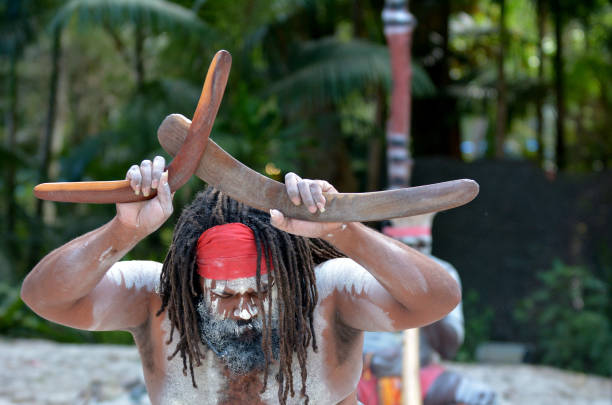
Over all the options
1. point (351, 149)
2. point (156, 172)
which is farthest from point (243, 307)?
point (351, 149)

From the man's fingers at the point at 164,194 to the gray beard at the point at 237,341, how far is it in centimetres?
45

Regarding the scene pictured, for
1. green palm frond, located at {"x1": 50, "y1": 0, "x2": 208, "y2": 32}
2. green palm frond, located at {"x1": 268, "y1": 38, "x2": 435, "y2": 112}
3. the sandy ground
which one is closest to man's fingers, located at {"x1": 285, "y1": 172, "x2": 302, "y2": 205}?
the sandy ground

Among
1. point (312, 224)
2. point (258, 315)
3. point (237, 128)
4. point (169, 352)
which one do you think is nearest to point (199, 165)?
point (312, 224)

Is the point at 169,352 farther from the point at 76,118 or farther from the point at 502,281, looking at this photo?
the point at 76,118

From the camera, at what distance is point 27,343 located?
7.61 metres

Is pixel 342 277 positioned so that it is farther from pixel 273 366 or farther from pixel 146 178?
pixel 146 178

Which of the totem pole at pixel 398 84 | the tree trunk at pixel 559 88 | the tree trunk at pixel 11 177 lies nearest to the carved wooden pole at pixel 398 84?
the totem pole at pixel 398 84

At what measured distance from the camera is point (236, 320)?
1.98 metres

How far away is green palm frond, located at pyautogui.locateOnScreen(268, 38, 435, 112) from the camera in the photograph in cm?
704

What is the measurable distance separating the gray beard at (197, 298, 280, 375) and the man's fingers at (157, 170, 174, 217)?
447 millimetres

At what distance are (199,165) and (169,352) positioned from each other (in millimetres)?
634

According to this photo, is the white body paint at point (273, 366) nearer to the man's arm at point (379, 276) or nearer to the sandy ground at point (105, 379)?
the man's arm at point (379, 276)

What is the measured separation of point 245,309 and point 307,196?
0.48m

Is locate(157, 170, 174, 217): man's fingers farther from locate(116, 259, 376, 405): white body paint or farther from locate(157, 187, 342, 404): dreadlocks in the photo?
locate(116, 259, 376, 405): white body paint
